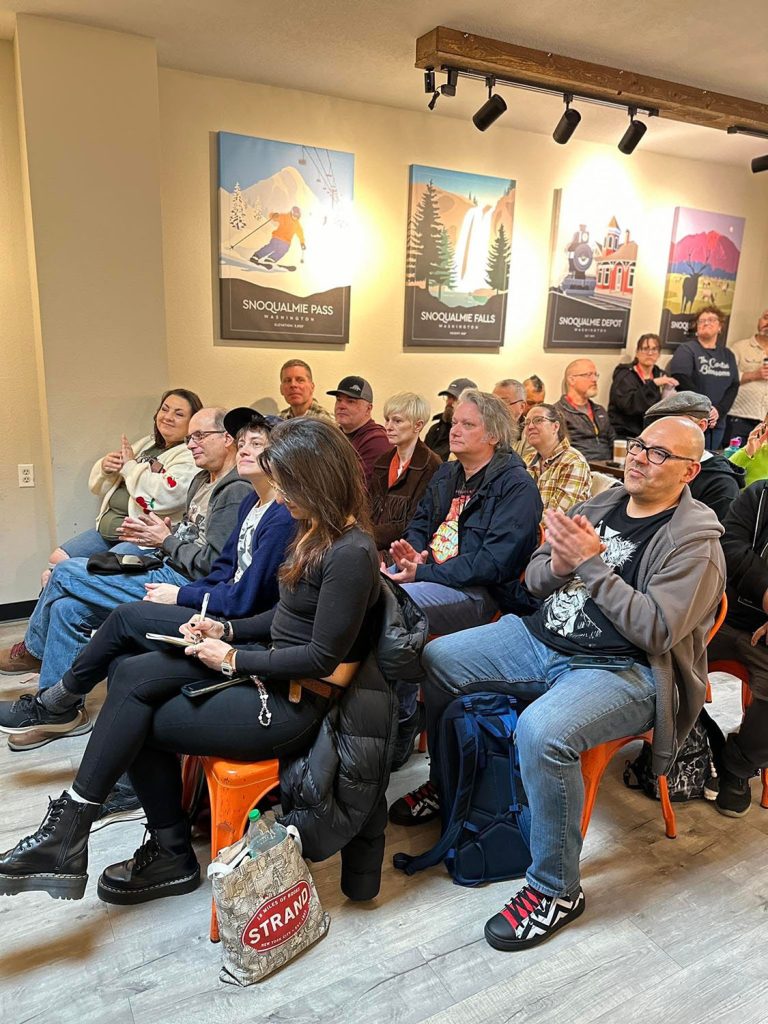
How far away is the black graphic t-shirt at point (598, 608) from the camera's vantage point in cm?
186

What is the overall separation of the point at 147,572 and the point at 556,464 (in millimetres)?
1760

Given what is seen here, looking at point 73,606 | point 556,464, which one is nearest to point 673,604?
point 556,464

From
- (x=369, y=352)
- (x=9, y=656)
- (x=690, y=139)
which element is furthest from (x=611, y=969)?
(x=690, y=139)

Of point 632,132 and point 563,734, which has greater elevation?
point 632,132

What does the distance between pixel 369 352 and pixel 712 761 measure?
293 cm

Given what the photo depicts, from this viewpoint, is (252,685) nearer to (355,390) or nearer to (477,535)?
(477,535)

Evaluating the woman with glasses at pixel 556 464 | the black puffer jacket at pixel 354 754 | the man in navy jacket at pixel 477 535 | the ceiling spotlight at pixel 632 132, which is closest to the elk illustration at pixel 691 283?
the ceiling spotlight at pixel 632 132

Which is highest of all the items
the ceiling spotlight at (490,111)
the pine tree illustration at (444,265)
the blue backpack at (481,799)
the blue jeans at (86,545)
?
the ceiling spotlight at (490,111)

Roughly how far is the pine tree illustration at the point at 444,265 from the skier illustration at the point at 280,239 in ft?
2.97

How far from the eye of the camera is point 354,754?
1635 millimetres

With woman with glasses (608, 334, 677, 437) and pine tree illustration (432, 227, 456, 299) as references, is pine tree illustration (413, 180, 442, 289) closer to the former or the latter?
pine tree illustration (432, 227, 456, 299)

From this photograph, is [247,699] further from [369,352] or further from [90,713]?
[369,352]

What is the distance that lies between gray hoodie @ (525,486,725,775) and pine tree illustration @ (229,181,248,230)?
2.84m

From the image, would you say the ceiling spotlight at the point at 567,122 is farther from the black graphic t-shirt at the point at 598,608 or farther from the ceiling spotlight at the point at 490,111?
the black graphic t-shirt at the point at 598,608
